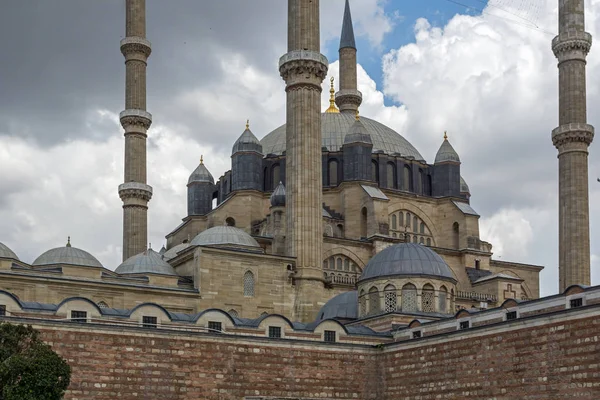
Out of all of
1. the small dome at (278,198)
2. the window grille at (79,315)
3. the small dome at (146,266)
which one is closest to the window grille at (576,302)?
the window grille at (79,315)

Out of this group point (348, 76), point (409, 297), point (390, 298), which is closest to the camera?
point (409, 297)

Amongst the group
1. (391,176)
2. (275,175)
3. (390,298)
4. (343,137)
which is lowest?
(390,298)

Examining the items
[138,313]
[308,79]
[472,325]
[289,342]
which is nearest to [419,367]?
[472,325]

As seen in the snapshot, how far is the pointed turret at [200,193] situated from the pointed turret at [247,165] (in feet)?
10.8

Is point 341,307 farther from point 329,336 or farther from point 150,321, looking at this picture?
point 150,321

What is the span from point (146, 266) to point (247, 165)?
961 cm

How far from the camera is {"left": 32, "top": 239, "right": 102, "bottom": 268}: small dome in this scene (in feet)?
104

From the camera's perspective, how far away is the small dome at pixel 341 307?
99.7 ft

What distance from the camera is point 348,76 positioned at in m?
49.8

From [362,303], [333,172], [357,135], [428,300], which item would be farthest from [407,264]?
[333,172]

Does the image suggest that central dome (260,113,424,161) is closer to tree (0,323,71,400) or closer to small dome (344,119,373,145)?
small dome (344,119,373,145)

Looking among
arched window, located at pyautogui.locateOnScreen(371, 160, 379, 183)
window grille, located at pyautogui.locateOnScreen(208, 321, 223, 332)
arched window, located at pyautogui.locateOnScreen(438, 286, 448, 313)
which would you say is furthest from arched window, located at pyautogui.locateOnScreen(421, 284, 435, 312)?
arched window, located at pyautogui.locateOnScreen(371, 160, 379, 183)

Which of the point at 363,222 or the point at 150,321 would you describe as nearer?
→ the point at 150,321

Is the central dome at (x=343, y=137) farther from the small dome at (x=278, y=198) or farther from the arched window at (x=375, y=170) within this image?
the small dome at (x=278, y=198)
